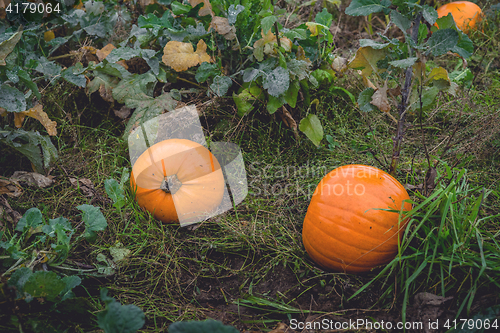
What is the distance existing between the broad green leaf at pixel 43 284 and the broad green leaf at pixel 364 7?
5.97 feet

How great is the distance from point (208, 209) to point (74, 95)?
146 cm

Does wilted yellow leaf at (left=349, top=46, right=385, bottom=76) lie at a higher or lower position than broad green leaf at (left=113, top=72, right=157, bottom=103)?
higher

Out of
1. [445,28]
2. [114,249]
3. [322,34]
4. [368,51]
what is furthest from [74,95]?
[445,28]

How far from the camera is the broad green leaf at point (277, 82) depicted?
2.12 m

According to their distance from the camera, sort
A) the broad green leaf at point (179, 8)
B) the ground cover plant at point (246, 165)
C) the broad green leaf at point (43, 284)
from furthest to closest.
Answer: the broad green leaf at point (179, 8) < the ground cover plant at point (246, 165) < the broad green leaf at point (43, 284)

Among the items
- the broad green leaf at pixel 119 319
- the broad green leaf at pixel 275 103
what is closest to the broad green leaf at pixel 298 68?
the broad green leaf at pixel 275 103

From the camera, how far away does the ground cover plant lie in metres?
1.48

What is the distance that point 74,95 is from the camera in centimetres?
259

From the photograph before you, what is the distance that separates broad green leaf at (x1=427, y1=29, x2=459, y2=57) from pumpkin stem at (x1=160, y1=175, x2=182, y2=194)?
1.52m

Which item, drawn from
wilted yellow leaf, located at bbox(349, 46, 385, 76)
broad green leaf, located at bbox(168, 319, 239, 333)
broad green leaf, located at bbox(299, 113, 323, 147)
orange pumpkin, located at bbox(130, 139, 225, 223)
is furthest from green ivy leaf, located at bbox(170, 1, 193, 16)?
broad green leaf, located at bbox(168, 319, 239, 333)

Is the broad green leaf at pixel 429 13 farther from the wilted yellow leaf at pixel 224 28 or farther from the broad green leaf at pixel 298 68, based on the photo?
the wilted yellow leaf at pixel 224 28

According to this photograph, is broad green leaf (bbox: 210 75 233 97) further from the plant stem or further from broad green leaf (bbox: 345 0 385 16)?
the plant stem

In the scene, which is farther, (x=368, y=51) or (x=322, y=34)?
(x=322, y=34)

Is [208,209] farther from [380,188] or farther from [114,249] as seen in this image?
[380,188]
